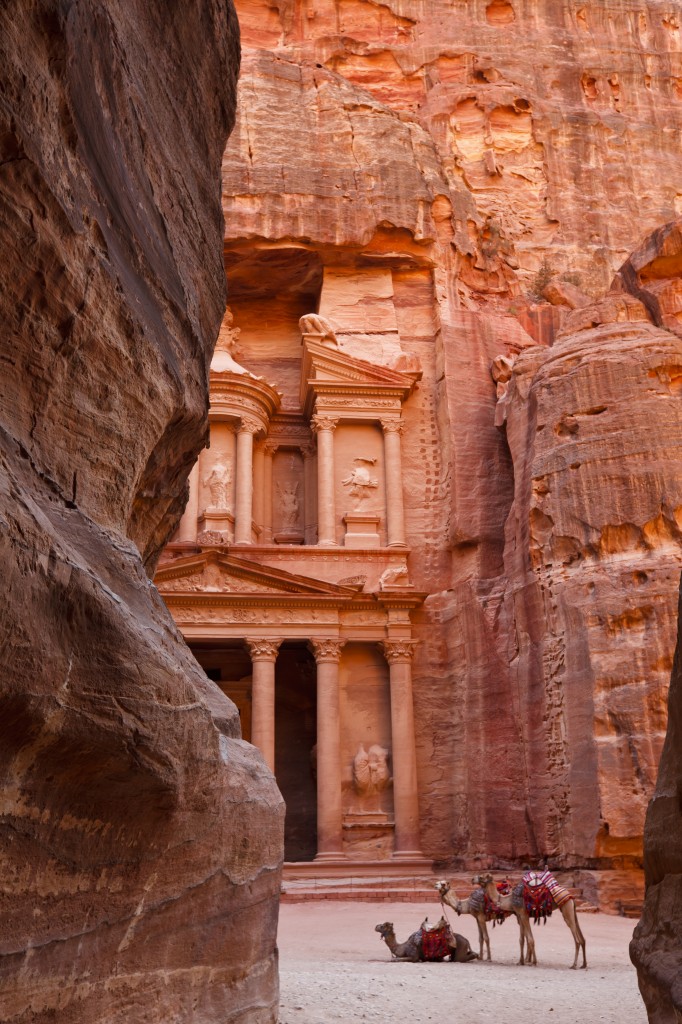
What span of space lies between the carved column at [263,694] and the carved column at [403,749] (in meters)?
2.80

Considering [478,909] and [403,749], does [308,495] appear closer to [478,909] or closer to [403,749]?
[403,749]

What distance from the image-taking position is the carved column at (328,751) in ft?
71.7

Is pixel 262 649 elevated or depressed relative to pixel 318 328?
depressed

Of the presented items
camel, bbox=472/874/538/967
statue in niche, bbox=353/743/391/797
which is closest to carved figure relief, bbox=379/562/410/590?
statue in niche, bbox=353/743/391/797

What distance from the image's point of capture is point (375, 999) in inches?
328

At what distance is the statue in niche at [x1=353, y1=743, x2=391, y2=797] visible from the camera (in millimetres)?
22812

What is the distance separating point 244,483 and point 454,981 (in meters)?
17.3

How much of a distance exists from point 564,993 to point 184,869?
582cm

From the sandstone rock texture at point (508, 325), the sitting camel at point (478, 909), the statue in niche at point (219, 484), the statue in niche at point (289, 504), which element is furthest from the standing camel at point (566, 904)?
the statue in niche at point (289, 504)

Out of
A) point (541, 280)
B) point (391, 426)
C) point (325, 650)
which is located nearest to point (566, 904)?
point (325, 650)

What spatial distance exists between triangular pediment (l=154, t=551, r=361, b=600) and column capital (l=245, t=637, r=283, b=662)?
1.09m

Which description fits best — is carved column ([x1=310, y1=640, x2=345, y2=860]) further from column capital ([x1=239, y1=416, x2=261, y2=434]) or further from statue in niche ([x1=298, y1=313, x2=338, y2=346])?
statue in niche ([x1=298, y1=313, x2=338, y2=346])

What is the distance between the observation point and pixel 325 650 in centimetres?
2317

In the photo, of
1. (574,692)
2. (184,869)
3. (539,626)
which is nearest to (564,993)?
(184,869)
